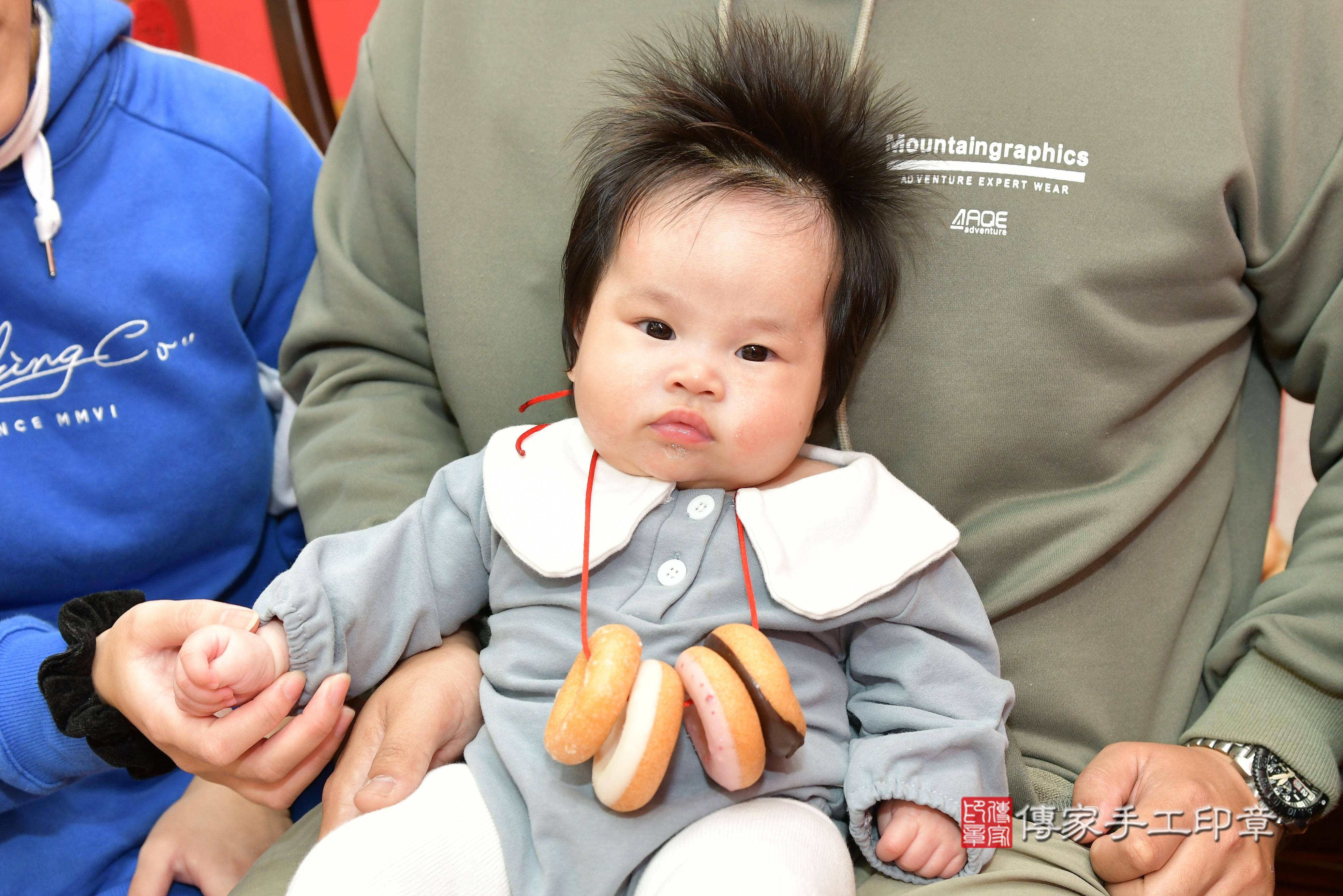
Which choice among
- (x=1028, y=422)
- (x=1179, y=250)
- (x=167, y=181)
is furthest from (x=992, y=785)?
(x=167, y=181)

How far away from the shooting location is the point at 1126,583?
1129 millimetres

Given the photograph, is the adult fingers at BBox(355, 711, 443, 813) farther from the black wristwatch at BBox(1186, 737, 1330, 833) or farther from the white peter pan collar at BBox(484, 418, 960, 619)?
the black wristwatch at BBox(1186, 737, 1330, 833)

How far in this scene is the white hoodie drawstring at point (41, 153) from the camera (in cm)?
118

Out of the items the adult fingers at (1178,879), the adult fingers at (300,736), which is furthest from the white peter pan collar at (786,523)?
the adult fingers at (1178,879)

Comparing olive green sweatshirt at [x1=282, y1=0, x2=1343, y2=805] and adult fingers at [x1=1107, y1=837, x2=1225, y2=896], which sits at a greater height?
olive green sweatshirt at [x1=282, y1=0, x2=1343, y2=805]

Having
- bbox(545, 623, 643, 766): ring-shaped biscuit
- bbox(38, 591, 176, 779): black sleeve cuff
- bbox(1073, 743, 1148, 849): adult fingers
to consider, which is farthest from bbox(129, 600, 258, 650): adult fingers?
bbox(1073, 743, 1148, 849): adult fingers

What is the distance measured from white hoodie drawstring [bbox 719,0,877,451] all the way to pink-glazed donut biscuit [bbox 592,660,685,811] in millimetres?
417

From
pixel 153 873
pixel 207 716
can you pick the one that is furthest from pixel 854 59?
pixel 153 873

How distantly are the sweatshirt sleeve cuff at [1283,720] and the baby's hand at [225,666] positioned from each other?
3.20 ft

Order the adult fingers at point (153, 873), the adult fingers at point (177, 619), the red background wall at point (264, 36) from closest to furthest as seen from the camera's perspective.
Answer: the adult fingers at point (177, 619)
the adult fingers at point (153, 873)
the red background wall at point (264, 36)

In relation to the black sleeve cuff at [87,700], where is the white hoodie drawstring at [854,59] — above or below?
above

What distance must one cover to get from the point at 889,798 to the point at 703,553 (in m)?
0.29

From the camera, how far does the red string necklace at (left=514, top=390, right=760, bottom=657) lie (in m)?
0.97
